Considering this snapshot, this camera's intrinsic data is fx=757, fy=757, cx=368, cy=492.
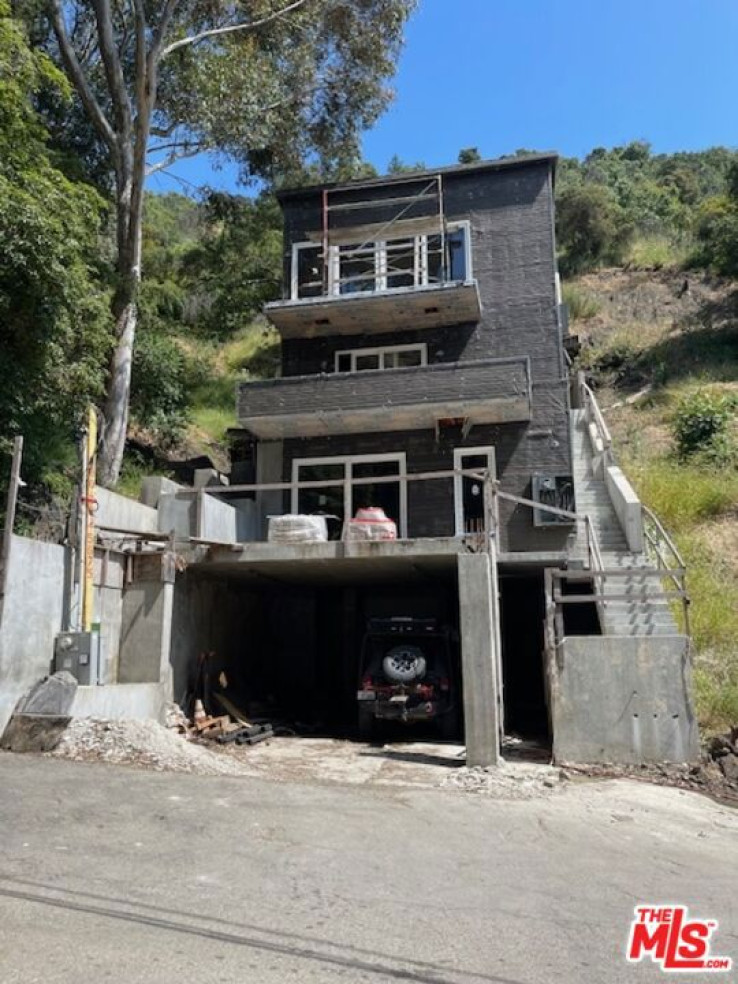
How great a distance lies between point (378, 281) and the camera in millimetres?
18453

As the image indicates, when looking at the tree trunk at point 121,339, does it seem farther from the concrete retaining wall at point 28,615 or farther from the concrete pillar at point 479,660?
the concrete pillar at point 479,660

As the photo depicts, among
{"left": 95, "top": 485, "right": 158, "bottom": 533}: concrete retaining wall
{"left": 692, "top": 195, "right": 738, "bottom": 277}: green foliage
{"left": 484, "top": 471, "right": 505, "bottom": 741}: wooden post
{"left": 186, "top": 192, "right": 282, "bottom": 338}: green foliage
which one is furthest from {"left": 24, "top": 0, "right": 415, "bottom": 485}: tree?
{"left": 692, "top": 195, "right": 738, "bottom": 277}: green foliage

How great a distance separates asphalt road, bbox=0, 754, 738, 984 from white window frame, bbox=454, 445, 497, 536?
30.8 ft

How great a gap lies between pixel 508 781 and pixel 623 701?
79.3 inches

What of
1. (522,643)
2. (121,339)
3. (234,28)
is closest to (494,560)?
(522,643)

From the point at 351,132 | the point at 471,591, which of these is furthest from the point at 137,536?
the point at 351,132

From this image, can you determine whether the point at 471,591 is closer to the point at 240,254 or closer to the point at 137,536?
the point at 137,536

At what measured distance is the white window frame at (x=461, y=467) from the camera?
1686 centimetres

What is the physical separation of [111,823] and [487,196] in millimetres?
16827

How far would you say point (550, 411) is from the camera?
56.0 ft

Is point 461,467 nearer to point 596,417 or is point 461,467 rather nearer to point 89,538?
point 596,417

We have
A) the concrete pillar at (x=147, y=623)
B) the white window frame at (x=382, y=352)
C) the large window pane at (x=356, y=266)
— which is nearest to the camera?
the concrete pillar at (x=147, y=623)

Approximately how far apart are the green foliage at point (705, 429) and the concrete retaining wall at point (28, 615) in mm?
18659

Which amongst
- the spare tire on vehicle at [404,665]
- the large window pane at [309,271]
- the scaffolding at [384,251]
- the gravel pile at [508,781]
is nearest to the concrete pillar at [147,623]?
the spare tire on vehicle at [404,665]
